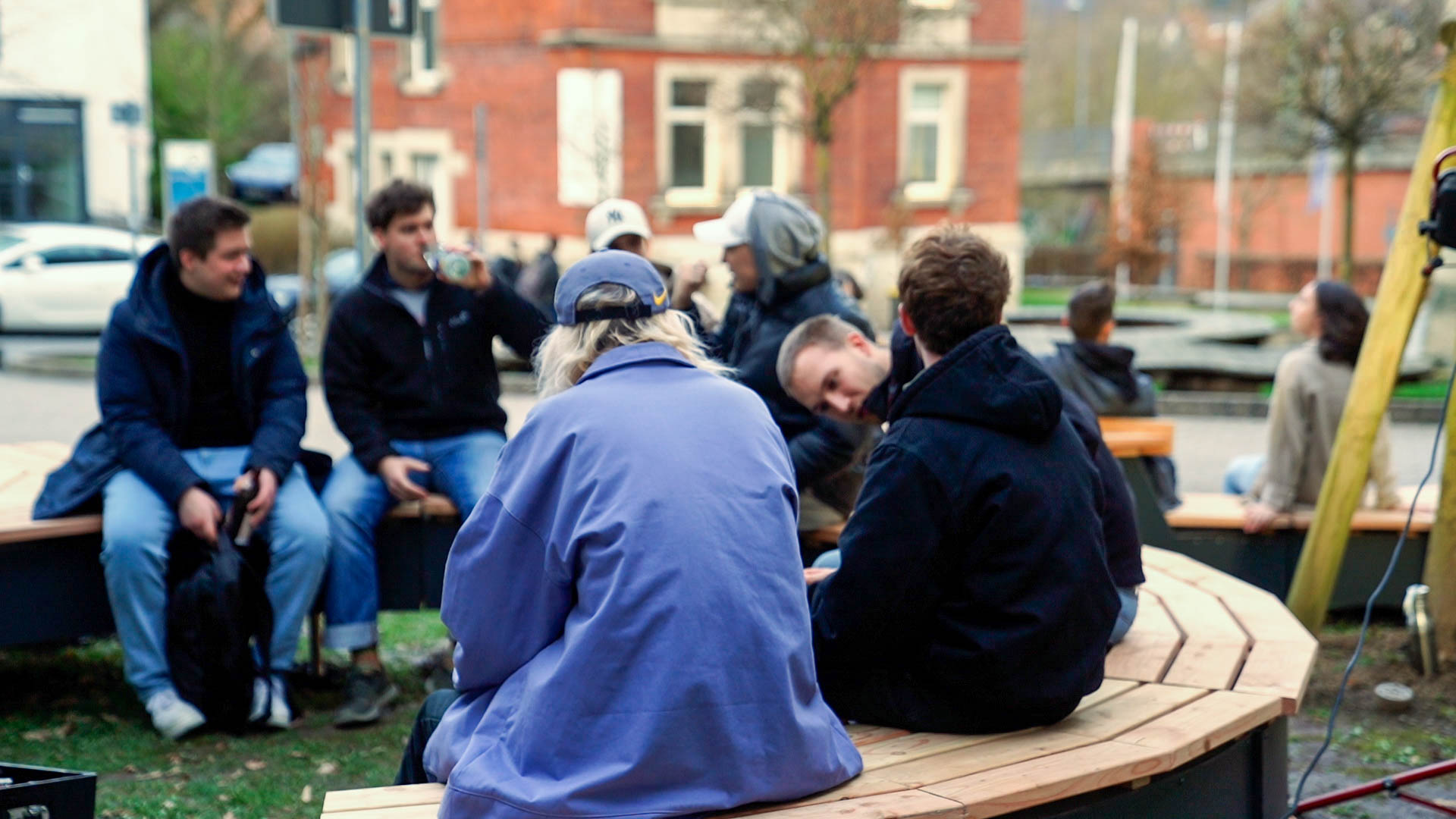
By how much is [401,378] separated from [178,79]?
1518 inches

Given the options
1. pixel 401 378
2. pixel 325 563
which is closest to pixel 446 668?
pixel 325 563

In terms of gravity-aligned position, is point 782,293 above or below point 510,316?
above

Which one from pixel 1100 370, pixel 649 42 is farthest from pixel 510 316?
pixel 649 42

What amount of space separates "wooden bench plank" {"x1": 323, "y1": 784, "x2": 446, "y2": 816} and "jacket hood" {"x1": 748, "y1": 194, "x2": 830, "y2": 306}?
284cm

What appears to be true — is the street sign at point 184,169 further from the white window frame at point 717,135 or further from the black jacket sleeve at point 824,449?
the white window frame at point 717,135

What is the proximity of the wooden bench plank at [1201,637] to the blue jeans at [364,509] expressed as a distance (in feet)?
7.85

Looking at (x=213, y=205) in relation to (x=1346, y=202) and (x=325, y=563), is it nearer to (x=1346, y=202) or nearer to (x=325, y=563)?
(x=325, y=563)

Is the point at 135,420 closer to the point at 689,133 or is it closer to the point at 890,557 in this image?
the point at 890,557

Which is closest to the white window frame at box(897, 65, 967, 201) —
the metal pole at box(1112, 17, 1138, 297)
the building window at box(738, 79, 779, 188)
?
the building window at box(738, 79, 779, 188)

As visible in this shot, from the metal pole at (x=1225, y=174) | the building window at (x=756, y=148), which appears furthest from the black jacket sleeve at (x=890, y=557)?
the metal pole at (x=1225, y=174)

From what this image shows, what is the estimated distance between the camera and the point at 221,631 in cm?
525

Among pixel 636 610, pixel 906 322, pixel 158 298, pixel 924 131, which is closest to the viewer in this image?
pixel 636 610

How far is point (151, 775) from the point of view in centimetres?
492

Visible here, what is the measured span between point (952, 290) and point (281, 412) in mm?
3105
